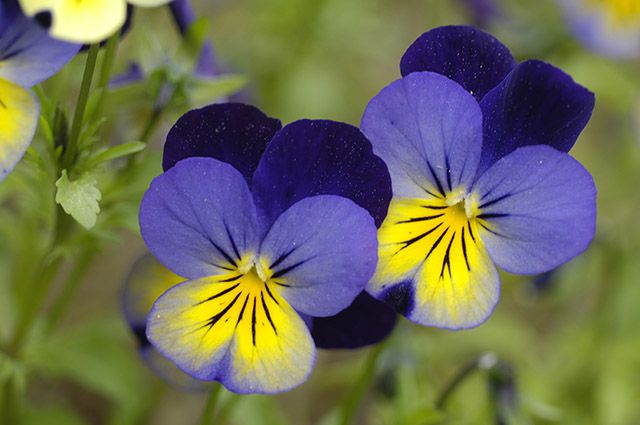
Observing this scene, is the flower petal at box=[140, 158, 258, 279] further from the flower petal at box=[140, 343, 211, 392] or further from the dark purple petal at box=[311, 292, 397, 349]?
the flower petal at box=[140, 343, 211, 392]

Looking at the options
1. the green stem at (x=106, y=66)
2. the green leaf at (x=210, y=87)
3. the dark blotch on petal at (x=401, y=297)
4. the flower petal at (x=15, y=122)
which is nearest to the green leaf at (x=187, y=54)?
the green leaf at (x=210, y=87)

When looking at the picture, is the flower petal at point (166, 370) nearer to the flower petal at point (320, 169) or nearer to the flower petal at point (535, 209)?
the flower petal at point (320, 169)

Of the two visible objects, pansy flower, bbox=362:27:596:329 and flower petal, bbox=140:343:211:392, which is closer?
pansy flower, bbox=362:27:596:329

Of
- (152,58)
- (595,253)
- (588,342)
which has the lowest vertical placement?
(152,58)

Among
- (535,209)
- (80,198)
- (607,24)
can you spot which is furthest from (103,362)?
(607,24)

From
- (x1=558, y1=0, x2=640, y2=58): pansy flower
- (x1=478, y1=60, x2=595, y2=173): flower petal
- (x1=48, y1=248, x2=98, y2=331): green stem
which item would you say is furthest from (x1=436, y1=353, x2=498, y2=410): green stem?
(x1=558, y1=0, x2=640, y2=58): pansy flower

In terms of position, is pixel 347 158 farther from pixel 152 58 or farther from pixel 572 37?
pixel 572 37

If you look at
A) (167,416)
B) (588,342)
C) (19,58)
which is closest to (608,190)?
(588,342)
